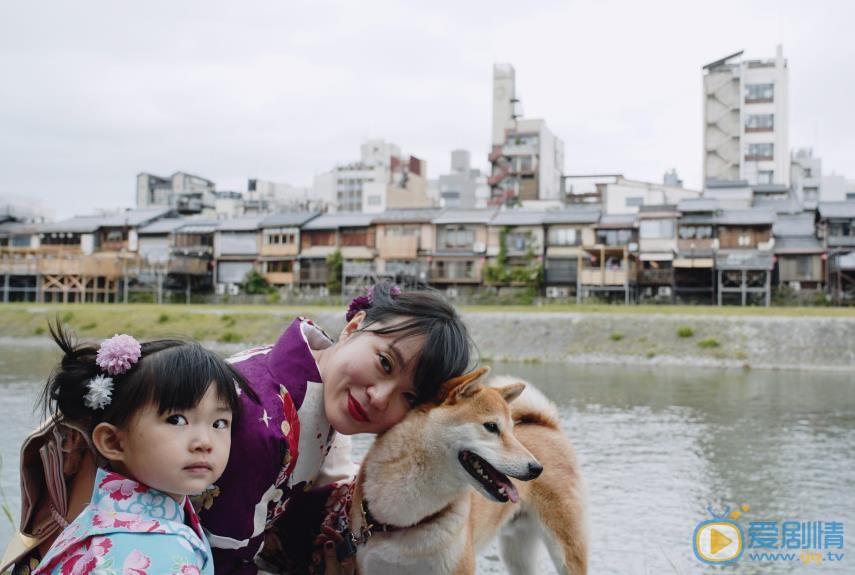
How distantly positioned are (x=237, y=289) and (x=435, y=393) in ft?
160

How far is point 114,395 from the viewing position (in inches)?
86.7

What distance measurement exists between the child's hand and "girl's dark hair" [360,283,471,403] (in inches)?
26.6

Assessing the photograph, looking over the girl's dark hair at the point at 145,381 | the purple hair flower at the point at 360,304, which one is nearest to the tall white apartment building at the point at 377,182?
the purple hair flower at the point at 360,304

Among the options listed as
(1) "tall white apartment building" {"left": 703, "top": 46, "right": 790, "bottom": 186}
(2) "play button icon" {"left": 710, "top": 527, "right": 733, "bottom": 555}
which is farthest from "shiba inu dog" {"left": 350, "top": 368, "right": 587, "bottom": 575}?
(1) "tall white apartment building" {"left": 703, "top": 46, "right": 790, "bottom": 186}

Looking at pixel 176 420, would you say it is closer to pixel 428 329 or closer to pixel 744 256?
pixel 428 329

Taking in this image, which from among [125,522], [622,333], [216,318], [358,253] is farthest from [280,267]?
[125,522]

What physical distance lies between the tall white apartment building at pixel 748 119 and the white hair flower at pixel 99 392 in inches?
2322

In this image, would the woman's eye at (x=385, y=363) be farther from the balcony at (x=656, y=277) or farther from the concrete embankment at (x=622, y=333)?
the balcony at (x=656, y=277)

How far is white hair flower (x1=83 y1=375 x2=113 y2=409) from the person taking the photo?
216cm

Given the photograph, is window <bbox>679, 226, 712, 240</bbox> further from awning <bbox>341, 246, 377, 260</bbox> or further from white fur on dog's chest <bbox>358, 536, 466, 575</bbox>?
white fur on dog's chest <bbox>358, 536, 466, 575</bbox>

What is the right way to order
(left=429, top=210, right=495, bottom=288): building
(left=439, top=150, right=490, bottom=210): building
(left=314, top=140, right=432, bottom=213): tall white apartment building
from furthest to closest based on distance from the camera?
1. (left=439, top=150, right=490, bottom=210): building
2. (left=314, top=140, right=432, bottom=213): tall white apartment building
3. (left=429, top=210, right=495, bottom=288): building

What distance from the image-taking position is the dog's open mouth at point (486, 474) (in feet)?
9.02

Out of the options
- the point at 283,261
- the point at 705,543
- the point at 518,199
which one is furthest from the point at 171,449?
the point at 518,199

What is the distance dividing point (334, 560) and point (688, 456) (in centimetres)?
881
